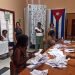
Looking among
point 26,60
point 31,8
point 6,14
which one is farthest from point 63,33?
point 26,60

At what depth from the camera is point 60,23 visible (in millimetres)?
8977

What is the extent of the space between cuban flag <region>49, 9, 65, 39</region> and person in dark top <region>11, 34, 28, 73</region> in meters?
6.31

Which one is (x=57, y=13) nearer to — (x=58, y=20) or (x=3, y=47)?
(x=58, y=20)

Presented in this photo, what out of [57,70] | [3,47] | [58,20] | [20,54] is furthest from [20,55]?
[58,20]

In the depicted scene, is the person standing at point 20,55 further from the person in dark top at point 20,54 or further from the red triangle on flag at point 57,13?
the red triangle on flag at point 57,13

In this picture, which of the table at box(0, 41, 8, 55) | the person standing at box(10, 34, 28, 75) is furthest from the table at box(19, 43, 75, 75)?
the table at box(0, 41, 8, 55)

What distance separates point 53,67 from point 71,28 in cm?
768

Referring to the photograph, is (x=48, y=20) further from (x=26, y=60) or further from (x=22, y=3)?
(x=26, y=60)

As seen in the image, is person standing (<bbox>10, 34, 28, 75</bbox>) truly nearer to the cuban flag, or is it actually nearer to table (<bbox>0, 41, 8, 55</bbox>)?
table (<bbox>0, 41, 8, 55</bbox>)

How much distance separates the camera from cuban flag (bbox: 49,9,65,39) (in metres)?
8.91

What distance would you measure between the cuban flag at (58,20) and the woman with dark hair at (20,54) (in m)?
6.31

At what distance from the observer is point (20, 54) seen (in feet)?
8.91

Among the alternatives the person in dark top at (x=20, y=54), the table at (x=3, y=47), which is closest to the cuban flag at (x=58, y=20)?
the table at (x=3, y=47)

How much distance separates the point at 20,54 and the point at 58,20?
6455 millimetres
